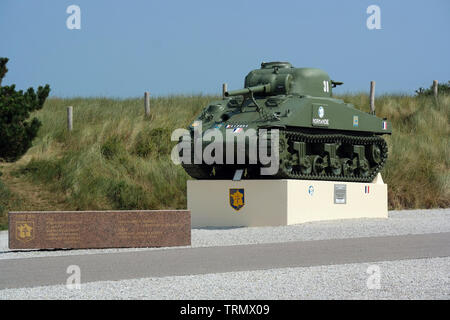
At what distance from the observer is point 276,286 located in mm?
9273

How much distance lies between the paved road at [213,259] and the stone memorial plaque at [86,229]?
0.94 metres

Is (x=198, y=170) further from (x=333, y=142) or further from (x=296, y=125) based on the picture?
(x=333, y=142)

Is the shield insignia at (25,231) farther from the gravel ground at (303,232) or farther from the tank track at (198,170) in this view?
the tank track at (198,170)

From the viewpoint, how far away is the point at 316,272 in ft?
34.3

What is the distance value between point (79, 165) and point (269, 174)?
29.7 feet

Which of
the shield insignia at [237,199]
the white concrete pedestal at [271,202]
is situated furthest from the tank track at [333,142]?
the shield insignia at [237,199]

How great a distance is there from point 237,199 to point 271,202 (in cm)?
89

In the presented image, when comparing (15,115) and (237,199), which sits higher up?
(15,115)

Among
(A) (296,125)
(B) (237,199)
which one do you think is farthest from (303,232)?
(A) (296,125)

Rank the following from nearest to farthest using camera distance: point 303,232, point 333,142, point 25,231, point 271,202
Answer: point 25,231, point 303,232, point 271,202, point 333,142

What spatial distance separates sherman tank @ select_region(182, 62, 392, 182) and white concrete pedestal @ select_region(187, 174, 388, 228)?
1.72ft

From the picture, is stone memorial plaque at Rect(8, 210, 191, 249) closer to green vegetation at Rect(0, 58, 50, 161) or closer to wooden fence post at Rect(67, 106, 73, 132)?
green vegetation at Rect(0, 58, 50, 161)

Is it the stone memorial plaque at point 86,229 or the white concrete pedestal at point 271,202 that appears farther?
the white concrete pedestal at point 271,202

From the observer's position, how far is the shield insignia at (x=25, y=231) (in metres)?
13.8
